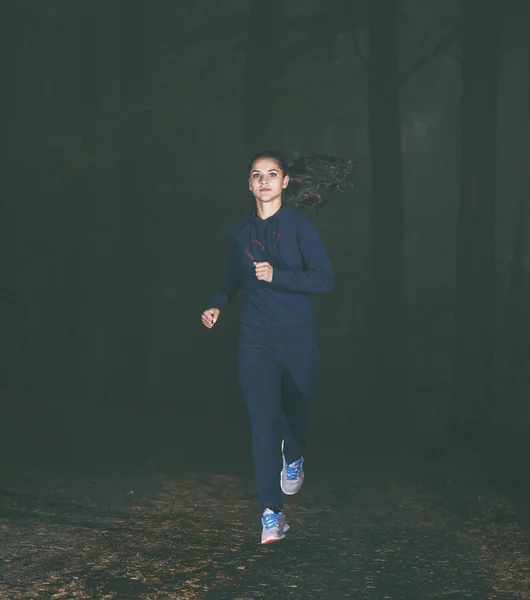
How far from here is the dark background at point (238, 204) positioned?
12047 mm

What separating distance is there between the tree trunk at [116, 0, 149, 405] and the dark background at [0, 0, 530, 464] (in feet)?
0.10

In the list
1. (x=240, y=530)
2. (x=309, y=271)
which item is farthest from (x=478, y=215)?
(x=309, y=271)

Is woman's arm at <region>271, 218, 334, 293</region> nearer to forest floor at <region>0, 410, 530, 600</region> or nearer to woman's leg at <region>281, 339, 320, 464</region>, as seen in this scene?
woman's leg at <region>281, 339, 320, 464</region>

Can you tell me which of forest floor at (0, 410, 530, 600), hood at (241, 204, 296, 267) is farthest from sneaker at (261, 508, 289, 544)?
hood at (241, 204, 296, 267)

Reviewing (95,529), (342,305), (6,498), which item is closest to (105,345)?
(342,305)

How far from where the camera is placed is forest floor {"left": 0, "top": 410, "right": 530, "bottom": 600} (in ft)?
17.8

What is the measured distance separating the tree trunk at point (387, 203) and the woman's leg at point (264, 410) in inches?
270

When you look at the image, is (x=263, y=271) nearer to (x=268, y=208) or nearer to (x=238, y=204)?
(x=268, y=208)

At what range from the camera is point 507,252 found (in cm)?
1227

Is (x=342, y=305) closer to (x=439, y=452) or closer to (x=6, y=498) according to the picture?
(x=439, y=452)

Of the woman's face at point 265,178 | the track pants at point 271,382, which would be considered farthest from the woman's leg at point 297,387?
the woman's face at point 265,178

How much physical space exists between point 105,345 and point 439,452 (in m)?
5.84

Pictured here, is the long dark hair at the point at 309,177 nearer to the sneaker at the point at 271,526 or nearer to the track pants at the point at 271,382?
the track pants at the point at 271,382

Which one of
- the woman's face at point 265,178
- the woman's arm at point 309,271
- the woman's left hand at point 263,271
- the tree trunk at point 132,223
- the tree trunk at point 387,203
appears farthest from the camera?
the tree trunk at point 132,223
